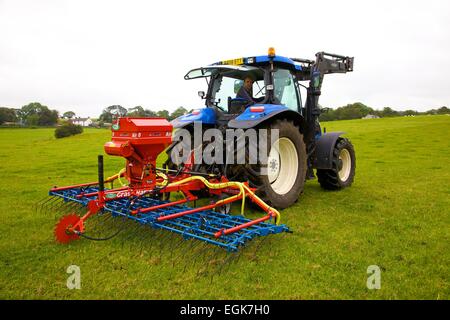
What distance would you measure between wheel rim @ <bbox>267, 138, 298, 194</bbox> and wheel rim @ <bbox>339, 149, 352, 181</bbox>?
1.95 meters

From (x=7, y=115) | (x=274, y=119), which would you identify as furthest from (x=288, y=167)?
(x=7, y=115)

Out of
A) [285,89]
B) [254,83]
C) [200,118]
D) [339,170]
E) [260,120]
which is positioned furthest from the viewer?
[339,170]

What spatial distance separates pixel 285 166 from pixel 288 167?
50 mm

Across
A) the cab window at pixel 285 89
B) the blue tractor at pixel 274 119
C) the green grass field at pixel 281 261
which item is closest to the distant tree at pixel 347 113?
the blue tractor at pixel 274 119

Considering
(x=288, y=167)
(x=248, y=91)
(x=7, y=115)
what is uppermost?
(x=7, y=115)

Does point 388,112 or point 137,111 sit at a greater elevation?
point 388,112

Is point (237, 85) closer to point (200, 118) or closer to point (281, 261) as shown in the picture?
point (200, 118)

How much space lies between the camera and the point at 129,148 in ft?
13.5

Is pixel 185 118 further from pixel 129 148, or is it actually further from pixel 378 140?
pixel 378 140

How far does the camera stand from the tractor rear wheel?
16.9 feet

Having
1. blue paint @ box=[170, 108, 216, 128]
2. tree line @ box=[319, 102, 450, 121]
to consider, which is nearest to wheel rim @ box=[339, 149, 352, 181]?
blue paint @ box=[170, 108, 216, 128]

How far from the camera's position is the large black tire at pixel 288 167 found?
5.18 metres

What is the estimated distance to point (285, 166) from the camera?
571cm

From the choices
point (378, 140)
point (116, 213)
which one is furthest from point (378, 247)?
point (378, 140)
